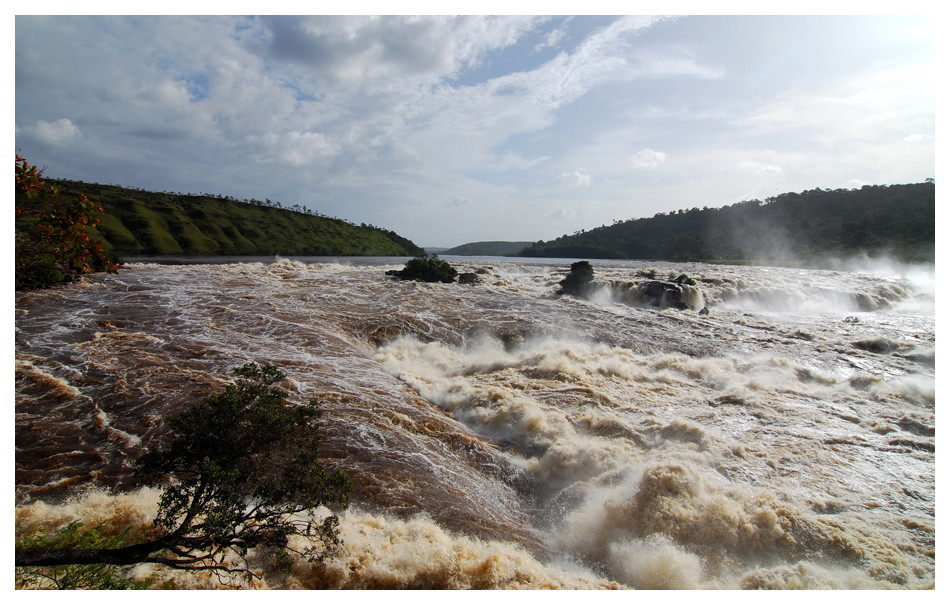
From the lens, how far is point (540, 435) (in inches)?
327

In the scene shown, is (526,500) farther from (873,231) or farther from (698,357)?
(873,231)

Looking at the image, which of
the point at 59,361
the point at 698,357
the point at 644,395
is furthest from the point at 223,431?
the point at 698,357

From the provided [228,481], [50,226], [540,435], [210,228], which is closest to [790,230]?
[540,435]

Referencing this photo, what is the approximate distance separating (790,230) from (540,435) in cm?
7594

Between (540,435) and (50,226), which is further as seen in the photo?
(540,435)

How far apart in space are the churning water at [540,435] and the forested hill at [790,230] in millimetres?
42394

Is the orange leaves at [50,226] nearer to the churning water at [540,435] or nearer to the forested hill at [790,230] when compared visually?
the churning water at [540,435]

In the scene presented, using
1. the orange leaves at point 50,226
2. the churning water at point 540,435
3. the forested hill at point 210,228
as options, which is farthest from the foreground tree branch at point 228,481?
the forested hill at point 210,228

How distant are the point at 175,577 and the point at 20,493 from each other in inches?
153

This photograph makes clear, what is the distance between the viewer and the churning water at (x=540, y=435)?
5105 mm

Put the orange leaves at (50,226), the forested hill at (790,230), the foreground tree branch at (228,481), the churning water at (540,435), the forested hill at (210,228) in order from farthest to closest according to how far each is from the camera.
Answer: the forested hill at (210,228) < the forested hill at (790,230) < the churning water at (540,435) < the orange leaves at (50,226) < the foreground tree branch at (228,481)

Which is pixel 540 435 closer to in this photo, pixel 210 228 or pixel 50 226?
pixel 50 226

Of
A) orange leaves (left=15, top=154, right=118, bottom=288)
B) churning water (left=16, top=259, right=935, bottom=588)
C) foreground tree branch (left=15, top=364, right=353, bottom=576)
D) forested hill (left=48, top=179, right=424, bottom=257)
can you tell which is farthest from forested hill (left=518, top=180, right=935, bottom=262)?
orange leaves (left=15, top=154, right=118, bottom=288)

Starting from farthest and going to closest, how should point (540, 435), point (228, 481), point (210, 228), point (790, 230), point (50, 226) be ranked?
point (210, 228) < point (790, 230) < point (540, 435) < point (50, 226) < point (228, 481)
